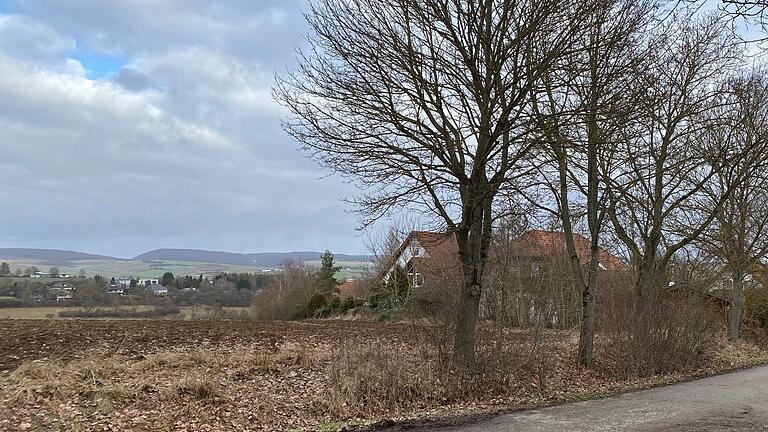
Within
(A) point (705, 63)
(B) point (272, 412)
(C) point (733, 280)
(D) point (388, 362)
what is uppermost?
(A) point (705, 63)

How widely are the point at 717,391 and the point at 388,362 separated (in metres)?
7.76

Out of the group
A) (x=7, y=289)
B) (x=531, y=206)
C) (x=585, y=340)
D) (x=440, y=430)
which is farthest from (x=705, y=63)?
(x=7, y=289)

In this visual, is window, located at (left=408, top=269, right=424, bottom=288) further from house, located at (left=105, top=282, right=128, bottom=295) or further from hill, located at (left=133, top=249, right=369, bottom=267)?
hill, located at (left=133, top=249, right=369, bottom=267)

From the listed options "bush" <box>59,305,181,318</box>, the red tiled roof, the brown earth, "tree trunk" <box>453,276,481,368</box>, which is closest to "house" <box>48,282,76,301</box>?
"bush" <box>59,305,181,318</box>

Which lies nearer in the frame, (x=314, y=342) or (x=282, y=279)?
(x=314, y=342)

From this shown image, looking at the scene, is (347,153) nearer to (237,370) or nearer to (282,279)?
(237,370)

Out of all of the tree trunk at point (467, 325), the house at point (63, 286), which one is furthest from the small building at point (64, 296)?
the tree trunk at point (467, 325)

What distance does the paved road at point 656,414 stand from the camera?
9477 mm

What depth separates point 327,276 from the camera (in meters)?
48.3

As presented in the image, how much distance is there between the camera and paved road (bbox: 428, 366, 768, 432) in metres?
9.48

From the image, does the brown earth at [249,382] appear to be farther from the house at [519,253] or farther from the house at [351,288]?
the house at [351,288]

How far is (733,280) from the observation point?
29.8 meters

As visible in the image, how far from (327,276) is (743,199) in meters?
29.6

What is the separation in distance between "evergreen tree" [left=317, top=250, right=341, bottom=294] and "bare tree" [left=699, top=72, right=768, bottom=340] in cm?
2735
